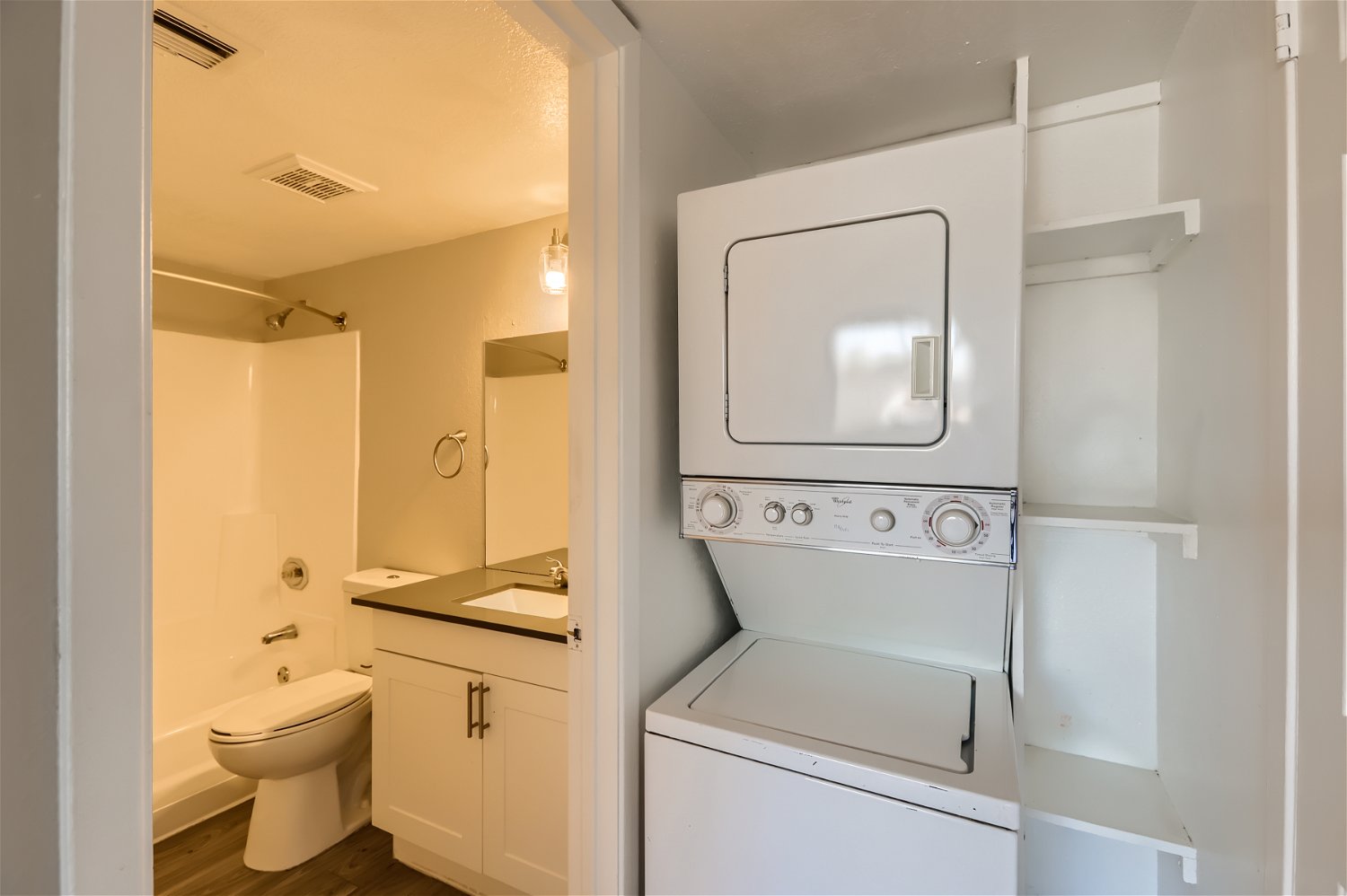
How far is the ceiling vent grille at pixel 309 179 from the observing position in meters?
1.99

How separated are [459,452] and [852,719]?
2.17 m

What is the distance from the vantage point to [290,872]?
2201 millimetres

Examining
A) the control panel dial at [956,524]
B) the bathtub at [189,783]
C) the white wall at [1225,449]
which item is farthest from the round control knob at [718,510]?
the bathtub at [189,783]

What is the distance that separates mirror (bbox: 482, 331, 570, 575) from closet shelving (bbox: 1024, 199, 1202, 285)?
5.74 ft

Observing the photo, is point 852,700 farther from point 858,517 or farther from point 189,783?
point 189,783

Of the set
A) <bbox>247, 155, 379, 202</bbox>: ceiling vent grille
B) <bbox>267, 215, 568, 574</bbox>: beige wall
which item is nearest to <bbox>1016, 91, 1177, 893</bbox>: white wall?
<bbox>267, 215, 568, 574</bbox>: beige wall

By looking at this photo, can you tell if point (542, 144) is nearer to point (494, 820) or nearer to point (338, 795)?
point (494, 820)

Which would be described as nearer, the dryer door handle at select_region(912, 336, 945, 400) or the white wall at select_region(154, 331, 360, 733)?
the dryer door handle at select_region(912, 336, 945, 400)

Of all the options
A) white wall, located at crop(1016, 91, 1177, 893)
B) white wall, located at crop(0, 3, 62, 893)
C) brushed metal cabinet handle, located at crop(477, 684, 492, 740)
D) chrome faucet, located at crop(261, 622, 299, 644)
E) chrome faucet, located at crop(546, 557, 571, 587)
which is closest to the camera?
white wall, located at crop(0, 3, 62, 893)

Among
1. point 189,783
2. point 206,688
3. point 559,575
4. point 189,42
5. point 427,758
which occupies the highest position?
point 189,42

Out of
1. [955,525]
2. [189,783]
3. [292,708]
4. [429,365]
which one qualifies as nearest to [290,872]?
[292,708]

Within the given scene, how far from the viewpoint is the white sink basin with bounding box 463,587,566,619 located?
7.35 ft

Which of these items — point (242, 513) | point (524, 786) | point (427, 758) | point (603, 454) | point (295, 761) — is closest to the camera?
point (603, 454)

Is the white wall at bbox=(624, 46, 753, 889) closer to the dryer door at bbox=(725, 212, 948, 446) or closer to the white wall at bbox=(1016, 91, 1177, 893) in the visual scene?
the dryer door at bbox=(725, 212, 948, 446)
